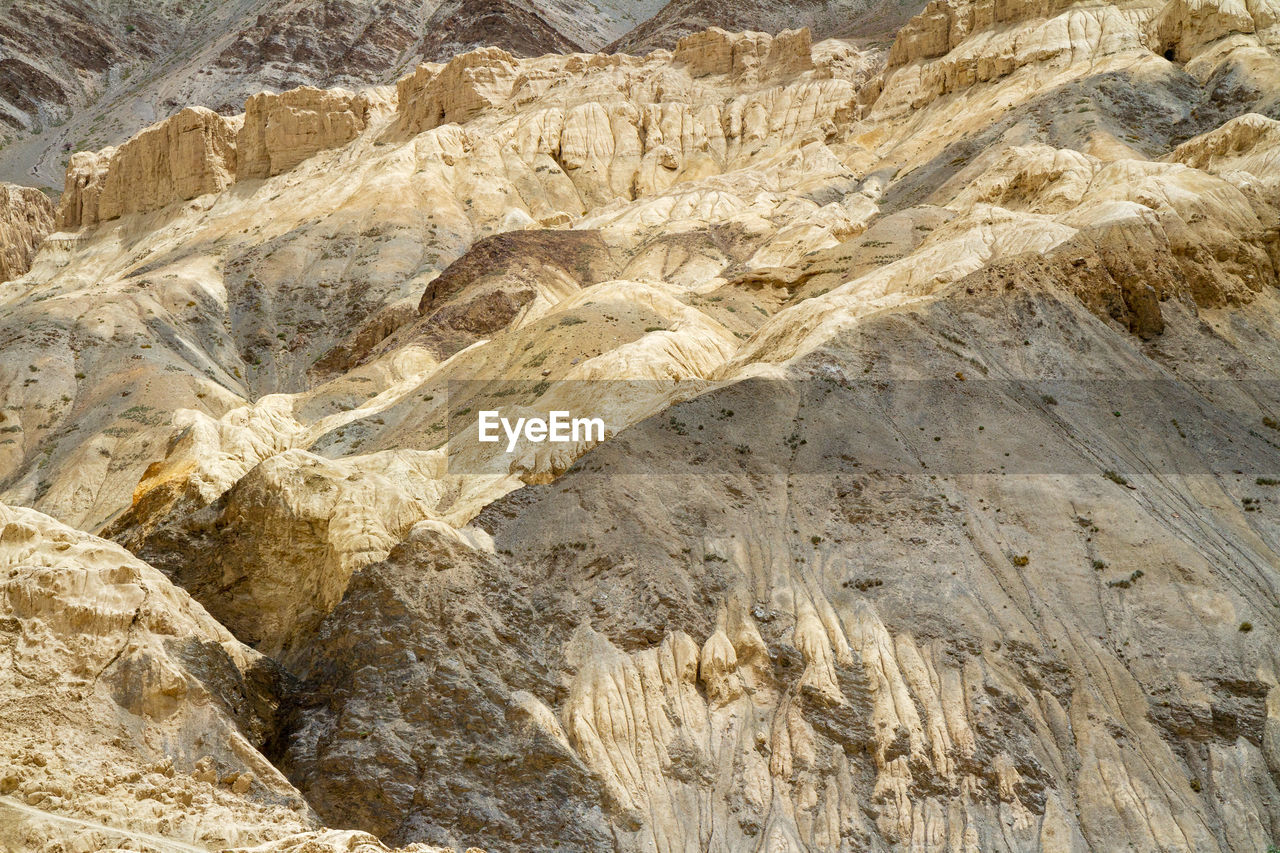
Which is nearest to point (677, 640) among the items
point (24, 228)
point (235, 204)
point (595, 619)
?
point (595, 619)

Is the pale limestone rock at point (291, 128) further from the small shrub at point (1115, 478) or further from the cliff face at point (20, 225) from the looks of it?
the small shrub at point (1115, 478)

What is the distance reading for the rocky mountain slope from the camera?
80.4 feet

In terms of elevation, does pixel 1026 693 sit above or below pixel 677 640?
below

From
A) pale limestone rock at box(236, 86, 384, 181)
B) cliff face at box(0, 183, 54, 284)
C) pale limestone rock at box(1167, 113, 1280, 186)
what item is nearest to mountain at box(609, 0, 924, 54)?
pale limestone rock at box(236, 86, 384, 181)

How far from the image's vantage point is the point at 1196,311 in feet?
135

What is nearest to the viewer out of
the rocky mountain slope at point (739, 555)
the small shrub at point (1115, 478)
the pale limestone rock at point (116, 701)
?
the pale limestone rock at point (116, 701)

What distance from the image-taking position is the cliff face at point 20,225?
101812 millimetres

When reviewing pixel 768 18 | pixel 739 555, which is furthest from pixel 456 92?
pixel 739 555

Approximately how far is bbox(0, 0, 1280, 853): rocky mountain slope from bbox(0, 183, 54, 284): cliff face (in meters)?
46.8

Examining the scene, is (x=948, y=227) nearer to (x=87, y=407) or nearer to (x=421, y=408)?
(x=421, y=408)

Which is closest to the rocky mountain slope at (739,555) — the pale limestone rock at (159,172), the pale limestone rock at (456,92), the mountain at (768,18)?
the pale limestone rock at (456,92)

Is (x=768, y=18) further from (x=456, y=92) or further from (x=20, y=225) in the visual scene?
(x=20, y=225)

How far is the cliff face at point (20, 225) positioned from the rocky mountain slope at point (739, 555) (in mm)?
46842

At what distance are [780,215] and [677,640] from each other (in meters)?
42.8
